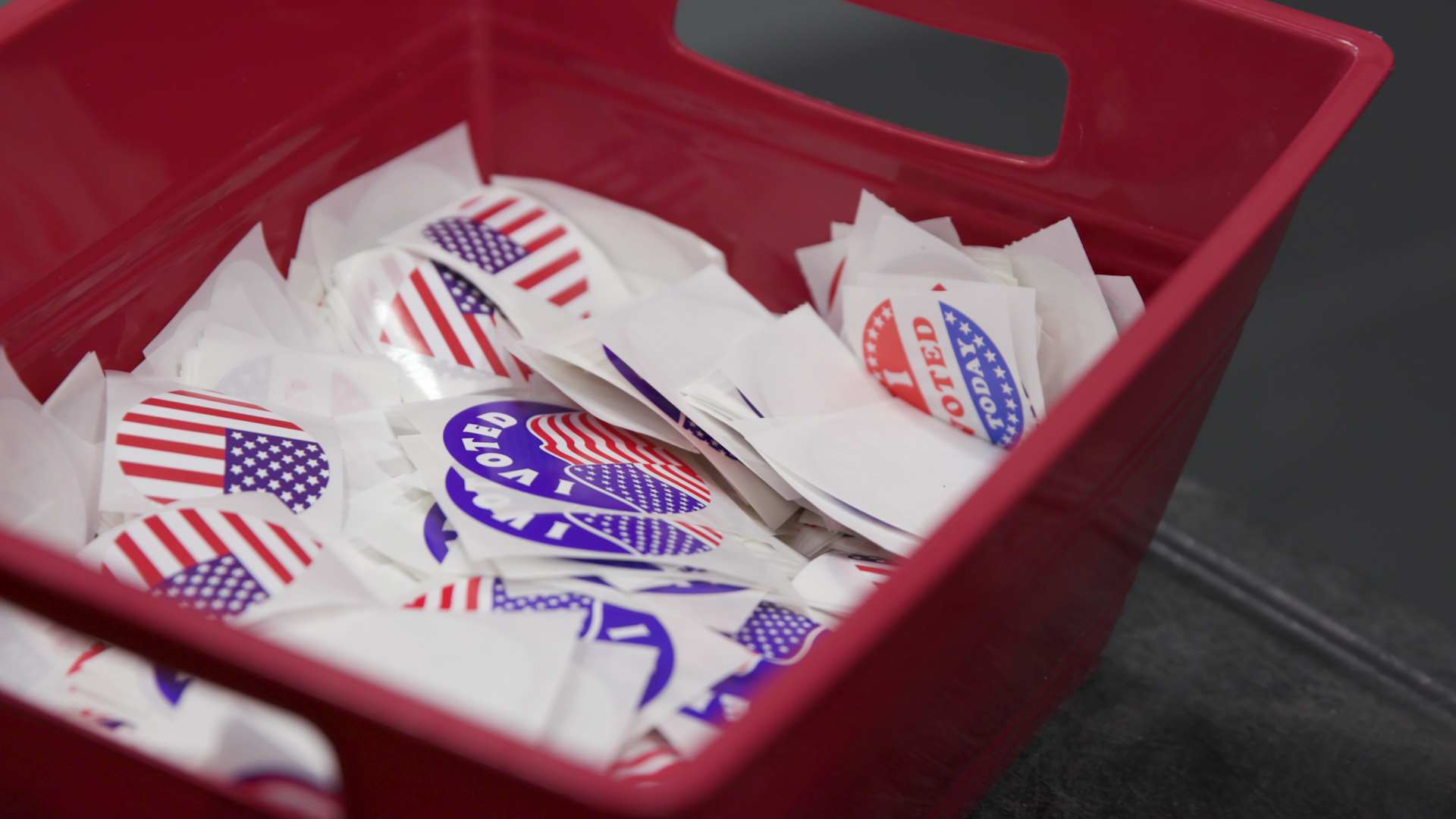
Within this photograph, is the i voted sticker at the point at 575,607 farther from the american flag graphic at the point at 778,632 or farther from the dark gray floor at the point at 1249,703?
the dark gray floor at the point at 1249,703

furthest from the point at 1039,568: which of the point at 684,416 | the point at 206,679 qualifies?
the point at 206,679

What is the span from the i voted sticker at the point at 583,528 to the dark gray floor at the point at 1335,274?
67cm

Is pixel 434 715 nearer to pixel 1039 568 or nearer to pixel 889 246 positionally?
pixel 1039 568

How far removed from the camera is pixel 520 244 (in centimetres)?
94

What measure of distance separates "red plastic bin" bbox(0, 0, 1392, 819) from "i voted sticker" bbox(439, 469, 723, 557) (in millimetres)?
166

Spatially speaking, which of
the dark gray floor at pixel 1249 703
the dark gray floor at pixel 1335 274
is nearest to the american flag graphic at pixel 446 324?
the dark gray floor at pixel 1249 703

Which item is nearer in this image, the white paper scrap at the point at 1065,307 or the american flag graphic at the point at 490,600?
the american flag graphic at the point at 490,600

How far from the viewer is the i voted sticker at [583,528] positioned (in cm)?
65

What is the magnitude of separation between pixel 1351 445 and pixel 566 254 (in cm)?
82

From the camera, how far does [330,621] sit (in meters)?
0.55

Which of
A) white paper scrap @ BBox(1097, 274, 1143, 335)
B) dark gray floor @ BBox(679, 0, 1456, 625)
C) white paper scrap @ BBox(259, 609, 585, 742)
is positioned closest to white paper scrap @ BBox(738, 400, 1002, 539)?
white paper scrap @ BBox(1097, 274, 1143, 335)

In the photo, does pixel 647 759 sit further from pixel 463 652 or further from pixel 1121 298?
pixel 1121 298

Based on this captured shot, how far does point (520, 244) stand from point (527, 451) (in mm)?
247

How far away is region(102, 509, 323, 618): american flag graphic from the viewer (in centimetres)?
61
